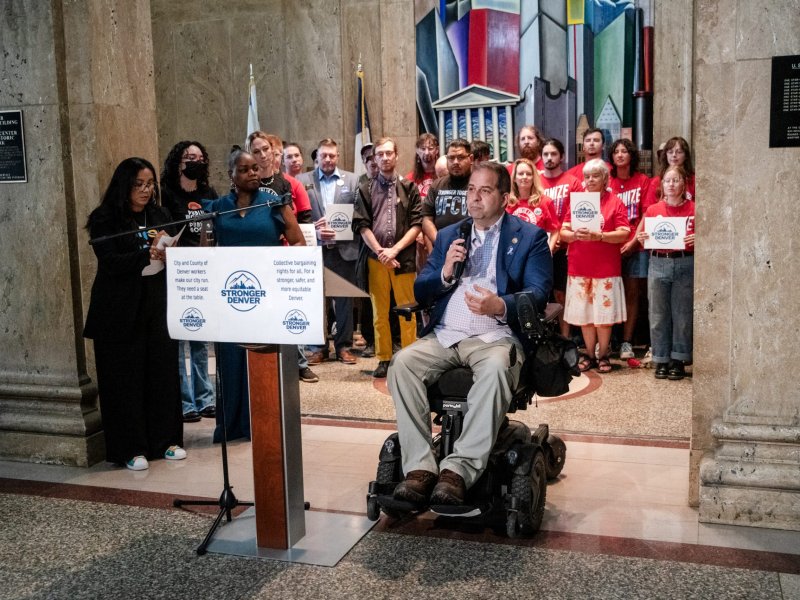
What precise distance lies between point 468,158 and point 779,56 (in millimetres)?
3037

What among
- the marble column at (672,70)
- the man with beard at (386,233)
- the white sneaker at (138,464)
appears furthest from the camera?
the marble column at (672,70)

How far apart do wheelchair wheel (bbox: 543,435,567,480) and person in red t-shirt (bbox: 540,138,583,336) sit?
2.99 meters

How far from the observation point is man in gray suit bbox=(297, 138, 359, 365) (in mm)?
7512

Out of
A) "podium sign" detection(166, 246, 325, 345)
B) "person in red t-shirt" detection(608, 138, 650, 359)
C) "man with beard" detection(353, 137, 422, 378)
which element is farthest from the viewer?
"person in red t-shirt" detection(608, 138, 650, 359)

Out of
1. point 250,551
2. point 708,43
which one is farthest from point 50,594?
point 708,43

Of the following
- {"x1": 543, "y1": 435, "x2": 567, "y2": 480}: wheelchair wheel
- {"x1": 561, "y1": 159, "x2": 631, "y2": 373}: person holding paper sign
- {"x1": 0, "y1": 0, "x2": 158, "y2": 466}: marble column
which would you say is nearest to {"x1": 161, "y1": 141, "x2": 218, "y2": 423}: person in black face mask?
{"x1": 0, "y1": 0, "x2": 158, "y2": 466}: marble column

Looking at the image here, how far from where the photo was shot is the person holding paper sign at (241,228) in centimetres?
498

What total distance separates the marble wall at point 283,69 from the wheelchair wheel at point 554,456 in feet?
16.1

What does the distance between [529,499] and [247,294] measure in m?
1.43

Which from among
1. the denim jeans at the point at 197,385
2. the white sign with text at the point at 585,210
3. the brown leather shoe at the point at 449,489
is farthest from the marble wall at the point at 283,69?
the brown leather shoe at the point at 449,489

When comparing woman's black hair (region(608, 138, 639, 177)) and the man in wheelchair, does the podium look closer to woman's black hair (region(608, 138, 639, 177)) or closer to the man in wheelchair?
the man in wheelchair

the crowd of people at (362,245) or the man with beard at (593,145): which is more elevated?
the man with beard at (593,145)

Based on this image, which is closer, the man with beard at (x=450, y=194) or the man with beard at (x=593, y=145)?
the man with beard at (x=450, y=194)

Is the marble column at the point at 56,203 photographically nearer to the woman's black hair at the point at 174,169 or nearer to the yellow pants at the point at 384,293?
the woman's black hair at the point at 174,169
